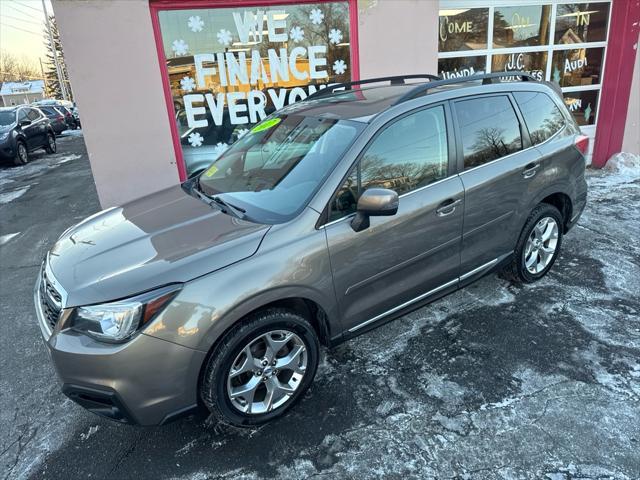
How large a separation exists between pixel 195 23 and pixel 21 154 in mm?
10290

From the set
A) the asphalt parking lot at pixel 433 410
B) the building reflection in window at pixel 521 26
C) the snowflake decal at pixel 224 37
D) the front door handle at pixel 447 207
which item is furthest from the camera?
the building reflection in window at pixel 521 26

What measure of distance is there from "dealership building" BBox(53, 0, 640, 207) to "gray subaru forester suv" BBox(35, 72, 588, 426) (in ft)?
9.22

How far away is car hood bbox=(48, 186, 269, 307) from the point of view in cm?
233

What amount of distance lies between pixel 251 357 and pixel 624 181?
708 cm

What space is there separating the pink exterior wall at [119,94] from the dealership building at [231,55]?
0.04 feet

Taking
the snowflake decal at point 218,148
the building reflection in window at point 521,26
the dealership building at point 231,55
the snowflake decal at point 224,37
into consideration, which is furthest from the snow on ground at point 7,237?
the building reflection in window at point 521,26

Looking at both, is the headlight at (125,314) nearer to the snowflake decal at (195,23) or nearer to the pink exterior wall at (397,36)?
the snowflake decal at (195,23)

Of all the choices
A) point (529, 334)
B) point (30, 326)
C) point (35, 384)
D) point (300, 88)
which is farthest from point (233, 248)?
point (300, 88)

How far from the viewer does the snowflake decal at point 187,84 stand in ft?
20.0

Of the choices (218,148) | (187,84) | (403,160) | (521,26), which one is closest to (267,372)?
(403,160)

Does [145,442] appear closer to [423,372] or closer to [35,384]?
[35,384]

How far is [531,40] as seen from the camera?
25.1ft

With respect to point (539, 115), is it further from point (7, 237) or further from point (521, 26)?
point (7, 237)

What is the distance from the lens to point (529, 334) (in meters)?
3.42
